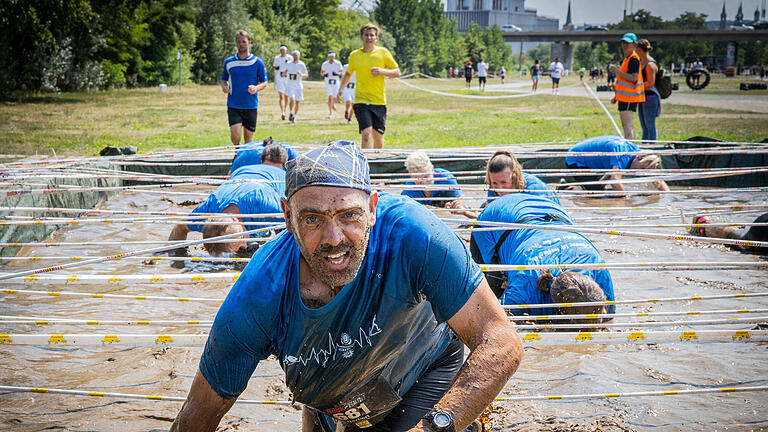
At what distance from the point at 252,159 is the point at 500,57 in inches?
3684

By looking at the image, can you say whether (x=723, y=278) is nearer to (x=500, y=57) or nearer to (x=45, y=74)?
(x=45, y=74)

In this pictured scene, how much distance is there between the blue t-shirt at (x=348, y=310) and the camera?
2.05 metres

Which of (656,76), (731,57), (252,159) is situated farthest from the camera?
(731,57)

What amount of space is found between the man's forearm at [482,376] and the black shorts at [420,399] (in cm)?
37

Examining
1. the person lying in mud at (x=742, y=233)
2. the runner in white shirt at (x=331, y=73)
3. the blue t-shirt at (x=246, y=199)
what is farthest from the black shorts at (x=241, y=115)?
the runner in white shirt at (x=331, y=73)

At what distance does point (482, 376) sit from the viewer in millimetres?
2002

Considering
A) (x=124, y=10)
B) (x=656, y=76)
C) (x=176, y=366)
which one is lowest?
(x=176, y=366)

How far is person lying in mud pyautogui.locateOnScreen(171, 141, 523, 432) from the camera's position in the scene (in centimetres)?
201

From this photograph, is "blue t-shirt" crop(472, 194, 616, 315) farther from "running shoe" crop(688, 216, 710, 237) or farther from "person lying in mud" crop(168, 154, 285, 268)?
"running shoe" crop(688, 216, 710, 237)

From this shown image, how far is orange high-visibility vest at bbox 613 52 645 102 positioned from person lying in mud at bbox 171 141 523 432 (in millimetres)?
8162

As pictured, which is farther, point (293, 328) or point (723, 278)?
point (723, 278)

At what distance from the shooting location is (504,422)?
3.27 meters

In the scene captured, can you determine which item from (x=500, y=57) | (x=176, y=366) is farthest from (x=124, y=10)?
(x=500, y=57)

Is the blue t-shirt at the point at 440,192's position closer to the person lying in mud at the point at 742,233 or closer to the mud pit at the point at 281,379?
the mud pit at the point at 281,379
